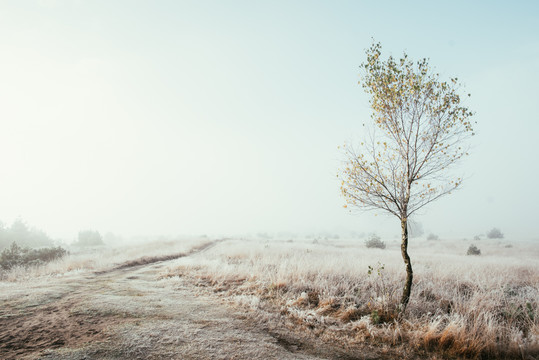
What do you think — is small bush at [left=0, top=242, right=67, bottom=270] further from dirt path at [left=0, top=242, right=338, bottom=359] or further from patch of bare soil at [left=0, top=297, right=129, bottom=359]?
patch of bare soil at [left=0, top=297, right=129, bottom=359]

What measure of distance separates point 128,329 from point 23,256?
20369mm

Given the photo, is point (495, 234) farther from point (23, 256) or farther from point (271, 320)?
point (23, 256)

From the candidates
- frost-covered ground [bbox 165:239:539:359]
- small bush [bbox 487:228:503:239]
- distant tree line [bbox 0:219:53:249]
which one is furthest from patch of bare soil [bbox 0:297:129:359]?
small bush [bbox 487:228:503:239]

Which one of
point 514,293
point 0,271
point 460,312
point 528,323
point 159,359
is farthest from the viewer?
point 0,271

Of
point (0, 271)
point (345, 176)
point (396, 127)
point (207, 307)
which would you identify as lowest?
point (0, 271)

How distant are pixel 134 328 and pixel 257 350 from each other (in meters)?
2.92

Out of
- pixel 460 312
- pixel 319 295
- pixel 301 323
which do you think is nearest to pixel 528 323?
pixel 460 312

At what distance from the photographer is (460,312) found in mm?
6941

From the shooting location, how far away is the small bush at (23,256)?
55.4 feet

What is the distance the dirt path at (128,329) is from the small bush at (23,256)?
40.1 ft

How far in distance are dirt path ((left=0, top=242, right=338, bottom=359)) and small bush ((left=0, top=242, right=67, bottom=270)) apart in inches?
482

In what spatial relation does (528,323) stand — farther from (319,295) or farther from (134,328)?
(134,328)

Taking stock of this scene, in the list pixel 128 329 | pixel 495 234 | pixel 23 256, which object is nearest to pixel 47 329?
pixel 128 329

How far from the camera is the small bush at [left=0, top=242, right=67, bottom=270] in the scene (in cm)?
1688
